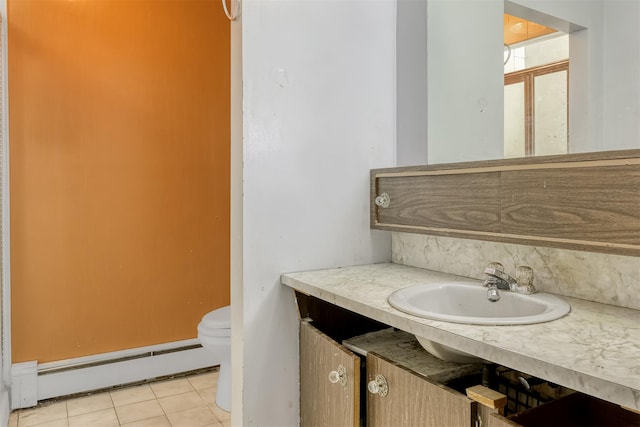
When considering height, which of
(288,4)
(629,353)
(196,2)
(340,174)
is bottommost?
(629,353)

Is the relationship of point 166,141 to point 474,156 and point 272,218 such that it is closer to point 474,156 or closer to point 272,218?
point 272,218

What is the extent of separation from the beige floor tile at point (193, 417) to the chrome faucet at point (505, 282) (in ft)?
4.97

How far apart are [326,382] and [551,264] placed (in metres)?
0.66

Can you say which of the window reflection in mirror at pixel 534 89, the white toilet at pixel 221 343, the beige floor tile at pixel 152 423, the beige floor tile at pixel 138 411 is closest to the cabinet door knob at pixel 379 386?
the window reflection in mirror at pixel 534 89

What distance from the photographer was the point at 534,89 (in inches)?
53.6

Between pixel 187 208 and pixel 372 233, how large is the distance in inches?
54.4

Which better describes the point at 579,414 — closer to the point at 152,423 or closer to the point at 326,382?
the point at 326,382

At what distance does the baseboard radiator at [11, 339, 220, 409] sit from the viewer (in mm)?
2219

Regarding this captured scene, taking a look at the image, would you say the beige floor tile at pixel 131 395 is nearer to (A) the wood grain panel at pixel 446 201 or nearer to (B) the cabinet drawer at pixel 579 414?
(A) the wood grain panel at pixel 446 201

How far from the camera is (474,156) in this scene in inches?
59.7

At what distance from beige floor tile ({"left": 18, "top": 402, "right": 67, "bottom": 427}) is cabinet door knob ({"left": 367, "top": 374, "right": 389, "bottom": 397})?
5.79 feet

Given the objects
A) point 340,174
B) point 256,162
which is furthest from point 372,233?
point 256,162

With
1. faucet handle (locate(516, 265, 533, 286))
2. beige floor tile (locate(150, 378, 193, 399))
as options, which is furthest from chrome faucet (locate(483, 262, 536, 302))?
beige floor tile (locate(150, 378, 193, 399))

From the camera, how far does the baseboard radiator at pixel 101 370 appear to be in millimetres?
2219
